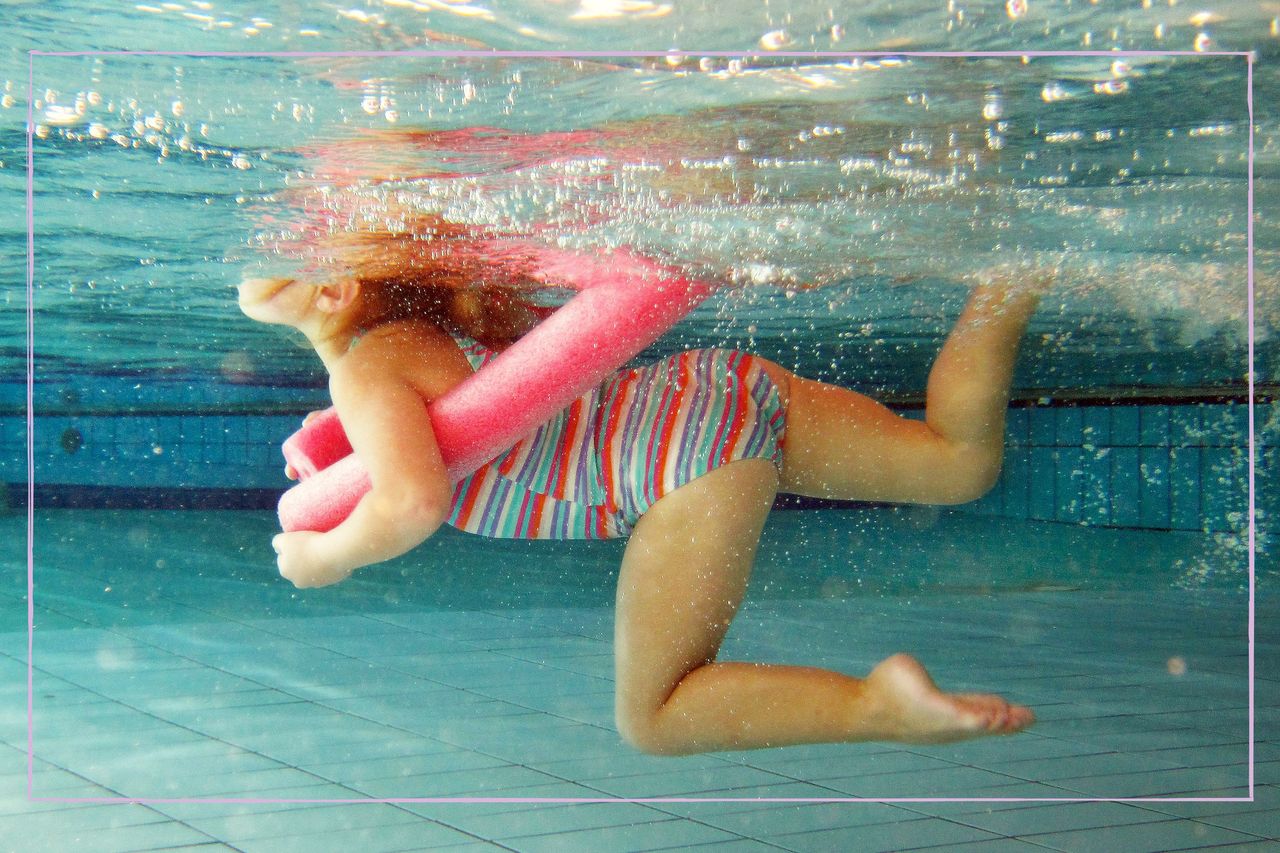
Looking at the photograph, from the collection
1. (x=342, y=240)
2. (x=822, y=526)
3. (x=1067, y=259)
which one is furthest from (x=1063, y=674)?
(x=822, y=526)

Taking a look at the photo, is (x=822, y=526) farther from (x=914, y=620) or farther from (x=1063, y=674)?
(x=1063, y=674)

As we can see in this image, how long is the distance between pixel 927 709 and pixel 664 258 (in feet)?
5.02

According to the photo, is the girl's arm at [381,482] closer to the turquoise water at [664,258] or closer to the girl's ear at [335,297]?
the girl's ear at [335,297]

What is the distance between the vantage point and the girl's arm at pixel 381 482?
1.91 meters

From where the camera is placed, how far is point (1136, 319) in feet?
15.6

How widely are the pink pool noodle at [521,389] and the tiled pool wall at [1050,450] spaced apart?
402 cm

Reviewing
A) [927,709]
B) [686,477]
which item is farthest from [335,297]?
[927,709]

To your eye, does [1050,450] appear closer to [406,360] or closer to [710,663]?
[710,663]

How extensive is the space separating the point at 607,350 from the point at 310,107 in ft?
3.07

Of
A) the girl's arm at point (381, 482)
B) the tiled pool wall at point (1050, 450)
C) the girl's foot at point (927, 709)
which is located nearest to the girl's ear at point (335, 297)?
the girl's arm at point (381, 482)

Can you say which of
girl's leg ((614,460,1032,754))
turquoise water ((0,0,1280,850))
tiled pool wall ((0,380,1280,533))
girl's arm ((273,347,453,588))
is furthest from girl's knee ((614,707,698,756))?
tiled pool wall ((0,380,1280,533))

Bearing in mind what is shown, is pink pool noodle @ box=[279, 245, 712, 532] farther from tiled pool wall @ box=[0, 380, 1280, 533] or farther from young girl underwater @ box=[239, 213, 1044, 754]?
tiled pool wall @ box=[0, 380, 1280, 533]

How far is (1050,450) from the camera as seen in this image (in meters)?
10.9

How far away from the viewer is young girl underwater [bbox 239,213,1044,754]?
1947 millimetres
